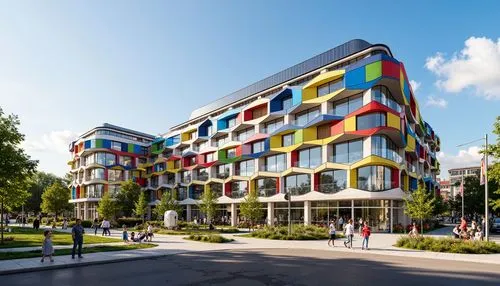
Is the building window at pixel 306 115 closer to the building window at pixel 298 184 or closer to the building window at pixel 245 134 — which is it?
the building window at pixel 298 184

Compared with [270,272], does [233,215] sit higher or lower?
lower

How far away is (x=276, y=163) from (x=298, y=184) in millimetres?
4827

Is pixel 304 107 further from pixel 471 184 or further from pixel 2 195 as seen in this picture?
pixel 471 184

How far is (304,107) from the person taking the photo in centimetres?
4566

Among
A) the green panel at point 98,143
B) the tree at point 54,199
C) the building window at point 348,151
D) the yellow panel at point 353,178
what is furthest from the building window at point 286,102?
the tree at point 54,199

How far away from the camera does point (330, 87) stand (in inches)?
1678

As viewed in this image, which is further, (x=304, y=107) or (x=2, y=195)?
(x=304, y=107)

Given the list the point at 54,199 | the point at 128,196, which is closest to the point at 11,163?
the point at 128,196

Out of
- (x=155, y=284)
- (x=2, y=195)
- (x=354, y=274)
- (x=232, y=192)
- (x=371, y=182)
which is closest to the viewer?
(x=155, y=284)

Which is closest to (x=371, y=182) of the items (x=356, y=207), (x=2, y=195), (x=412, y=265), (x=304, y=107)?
(x=356, y=207)

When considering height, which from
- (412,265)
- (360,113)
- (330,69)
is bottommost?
(412,265)

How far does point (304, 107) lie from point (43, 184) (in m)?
86.1

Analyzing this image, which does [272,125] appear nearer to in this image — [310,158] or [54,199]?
[310,158]

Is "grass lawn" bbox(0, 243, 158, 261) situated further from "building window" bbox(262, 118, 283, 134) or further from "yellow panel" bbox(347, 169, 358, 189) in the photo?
"building window" bbox(262, 118, 283, 134)
